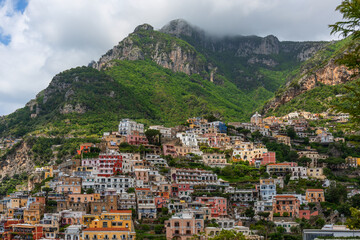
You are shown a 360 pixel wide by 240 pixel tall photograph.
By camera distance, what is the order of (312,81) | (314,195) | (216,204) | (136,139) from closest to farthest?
(216,204)
(314,195)
(136,139)
(312,81)

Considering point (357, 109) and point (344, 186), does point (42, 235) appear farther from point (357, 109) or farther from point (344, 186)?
point (357, 109)

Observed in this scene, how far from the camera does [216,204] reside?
7150 cm

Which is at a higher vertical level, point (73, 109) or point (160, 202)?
point (73, 109)

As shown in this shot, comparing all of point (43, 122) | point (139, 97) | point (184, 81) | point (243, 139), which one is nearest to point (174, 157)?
point (243, 139)

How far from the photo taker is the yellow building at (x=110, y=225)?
196 ft

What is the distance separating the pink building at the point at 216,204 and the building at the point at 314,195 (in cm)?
1312

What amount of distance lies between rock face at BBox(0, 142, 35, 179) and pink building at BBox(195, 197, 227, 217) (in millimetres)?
47929

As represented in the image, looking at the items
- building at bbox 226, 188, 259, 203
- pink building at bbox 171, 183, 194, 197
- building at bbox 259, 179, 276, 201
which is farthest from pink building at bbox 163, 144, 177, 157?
building at bbox 259, 179, 276, 201

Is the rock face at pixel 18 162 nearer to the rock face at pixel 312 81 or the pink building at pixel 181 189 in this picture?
the pink building at pixel 181 189

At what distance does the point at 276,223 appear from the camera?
6744 centimetres

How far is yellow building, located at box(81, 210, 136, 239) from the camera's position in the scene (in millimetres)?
59719

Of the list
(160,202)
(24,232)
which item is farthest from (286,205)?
(24,232)

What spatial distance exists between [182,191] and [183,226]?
14.4m

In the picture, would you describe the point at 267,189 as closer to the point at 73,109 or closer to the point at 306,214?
the point at 306,214
